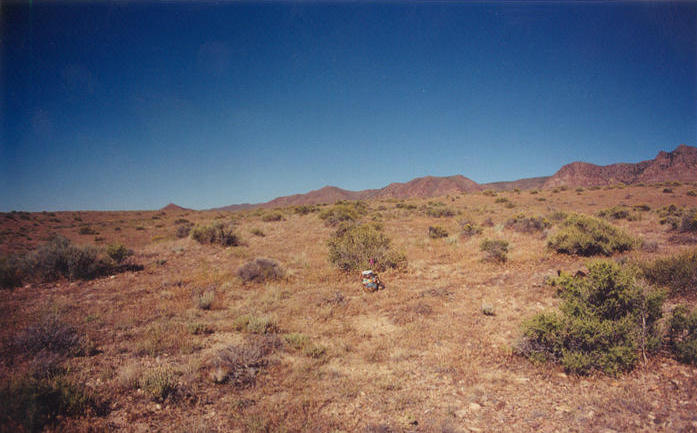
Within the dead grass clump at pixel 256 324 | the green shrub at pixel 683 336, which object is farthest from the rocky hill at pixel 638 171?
the dead grass clump at pixel 256 324

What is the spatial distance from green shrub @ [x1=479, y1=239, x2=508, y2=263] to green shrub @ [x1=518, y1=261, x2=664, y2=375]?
5.22 metres

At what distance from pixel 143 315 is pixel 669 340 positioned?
10.3 m

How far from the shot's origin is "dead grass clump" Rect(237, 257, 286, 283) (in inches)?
359

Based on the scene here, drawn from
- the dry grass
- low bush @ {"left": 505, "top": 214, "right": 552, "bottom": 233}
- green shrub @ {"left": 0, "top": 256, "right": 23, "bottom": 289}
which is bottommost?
the dry grass

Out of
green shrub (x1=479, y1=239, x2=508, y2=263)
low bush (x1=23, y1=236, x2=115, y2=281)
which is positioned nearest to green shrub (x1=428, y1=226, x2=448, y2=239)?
green shrub (x1=479, y1=239, x2=508, y2=263)

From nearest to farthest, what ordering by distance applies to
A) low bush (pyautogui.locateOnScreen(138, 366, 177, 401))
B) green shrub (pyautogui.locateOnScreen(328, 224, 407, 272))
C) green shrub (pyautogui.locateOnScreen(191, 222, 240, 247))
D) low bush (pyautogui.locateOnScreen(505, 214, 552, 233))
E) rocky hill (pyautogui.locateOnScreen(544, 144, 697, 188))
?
low bush (pyautogui.locateOnScreen(138, 366, 177, 401)) < green shrub (pyautogui.locateOnScreen(328, 224, 407, 272)) < low bush (pyautogui.locateOnScreen(505, 214, 552, 233)) < green shrub (pyautogui.locateOnScreen(191, 222, 240, 247)) < rocky hill (pyautogui.locateOnScreen(544, 144, 697, 188))

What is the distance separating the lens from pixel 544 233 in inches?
497

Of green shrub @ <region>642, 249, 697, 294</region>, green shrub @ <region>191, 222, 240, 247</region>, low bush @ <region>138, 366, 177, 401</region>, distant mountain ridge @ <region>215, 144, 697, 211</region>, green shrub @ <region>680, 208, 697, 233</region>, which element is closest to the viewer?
low bush @ <region>138, 366, 177, 401</region>

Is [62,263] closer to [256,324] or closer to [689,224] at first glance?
[256,324]

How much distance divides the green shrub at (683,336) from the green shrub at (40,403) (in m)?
7.90

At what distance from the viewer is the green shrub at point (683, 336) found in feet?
12.5

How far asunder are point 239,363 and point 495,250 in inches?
368

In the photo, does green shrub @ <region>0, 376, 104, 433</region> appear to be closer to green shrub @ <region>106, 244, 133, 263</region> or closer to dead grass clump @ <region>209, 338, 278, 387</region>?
dead grass clump @ <region>209, 338, 278, 387</region>

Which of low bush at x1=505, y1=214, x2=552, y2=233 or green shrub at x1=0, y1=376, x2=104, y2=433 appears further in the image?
low bush at x1=505, y1=214, x2=552, y2=233
